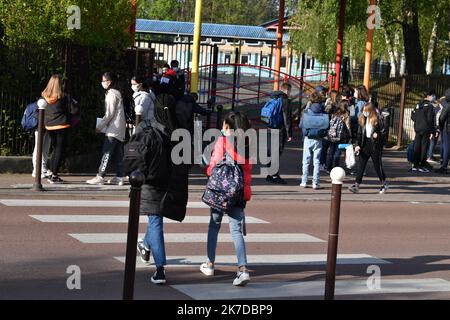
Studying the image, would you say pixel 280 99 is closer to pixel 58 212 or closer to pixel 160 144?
pixel 58 212

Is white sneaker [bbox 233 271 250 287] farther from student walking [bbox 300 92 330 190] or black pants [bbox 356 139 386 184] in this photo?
black pants [bbox 356 139 386 184]

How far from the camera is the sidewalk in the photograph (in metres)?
16.6

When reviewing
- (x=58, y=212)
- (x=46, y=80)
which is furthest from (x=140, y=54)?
(x=58, y=212)

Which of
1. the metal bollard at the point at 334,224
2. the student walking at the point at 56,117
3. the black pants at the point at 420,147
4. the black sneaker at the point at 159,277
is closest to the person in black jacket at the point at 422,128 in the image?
the black pants at the point at 420,147

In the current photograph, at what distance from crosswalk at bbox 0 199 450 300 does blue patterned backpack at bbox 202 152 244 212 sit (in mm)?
816

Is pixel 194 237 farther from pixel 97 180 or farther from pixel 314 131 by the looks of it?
pixel 314 131

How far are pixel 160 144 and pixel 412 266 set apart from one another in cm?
359

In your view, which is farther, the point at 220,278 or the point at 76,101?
the point at 76,101

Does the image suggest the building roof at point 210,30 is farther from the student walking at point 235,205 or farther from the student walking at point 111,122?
the student walking at point 235,205

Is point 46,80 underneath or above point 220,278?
above

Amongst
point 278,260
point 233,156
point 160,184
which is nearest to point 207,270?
point 160,184

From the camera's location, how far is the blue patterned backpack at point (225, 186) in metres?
10.5
